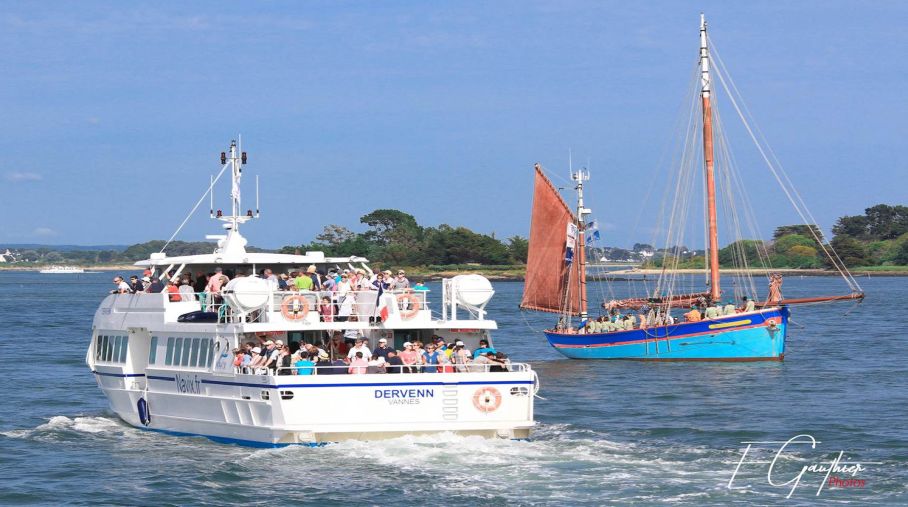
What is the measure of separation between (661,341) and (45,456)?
117 feet

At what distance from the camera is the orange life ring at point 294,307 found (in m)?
28.8

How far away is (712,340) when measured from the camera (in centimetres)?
5925

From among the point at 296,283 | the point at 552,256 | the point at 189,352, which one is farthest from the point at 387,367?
the point at 552,256

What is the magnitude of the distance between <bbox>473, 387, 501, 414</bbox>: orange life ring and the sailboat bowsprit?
2921cm

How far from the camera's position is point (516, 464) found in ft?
86.9

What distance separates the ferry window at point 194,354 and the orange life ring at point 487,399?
7.13m

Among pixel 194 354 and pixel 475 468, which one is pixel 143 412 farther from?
pixel 475 468

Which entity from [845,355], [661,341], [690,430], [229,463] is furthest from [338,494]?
[845,355]

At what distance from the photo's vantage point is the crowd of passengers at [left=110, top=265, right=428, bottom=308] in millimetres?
30484

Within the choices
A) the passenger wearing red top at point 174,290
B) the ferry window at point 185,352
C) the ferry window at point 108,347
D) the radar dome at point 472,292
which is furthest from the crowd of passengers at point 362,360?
the ferry window at point 108,347

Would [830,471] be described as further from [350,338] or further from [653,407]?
[653,407]

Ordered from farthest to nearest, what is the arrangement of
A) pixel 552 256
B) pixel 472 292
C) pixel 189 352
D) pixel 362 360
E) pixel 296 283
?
1. pixel 552 256
2. pixel 189 352
3. pixel 296 283
4. pixel 472 292
5. pixel 362 360

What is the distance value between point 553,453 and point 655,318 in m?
35.9

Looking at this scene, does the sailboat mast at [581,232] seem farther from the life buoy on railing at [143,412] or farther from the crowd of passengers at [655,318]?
the life buoy on railing at [143,412]
